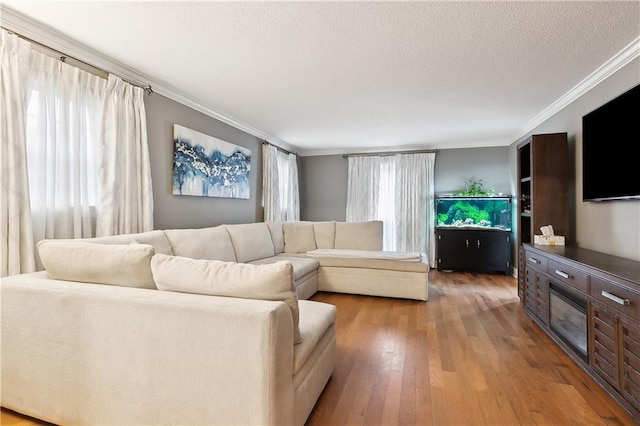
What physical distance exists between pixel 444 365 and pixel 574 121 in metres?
2.76

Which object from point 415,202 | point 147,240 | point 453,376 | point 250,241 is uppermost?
point 415,202

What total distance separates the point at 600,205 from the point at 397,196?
3.29 meters

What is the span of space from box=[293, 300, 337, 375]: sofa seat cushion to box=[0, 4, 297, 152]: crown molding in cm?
248

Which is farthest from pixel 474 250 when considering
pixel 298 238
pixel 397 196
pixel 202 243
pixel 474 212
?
pixel 202 243

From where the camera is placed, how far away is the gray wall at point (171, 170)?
303 centimetres

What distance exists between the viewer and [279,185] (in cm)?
539

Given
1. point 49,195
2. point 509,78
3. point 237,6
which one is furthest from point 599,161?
point 49,195

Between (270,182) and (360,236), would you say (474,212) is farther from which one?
(270,182)

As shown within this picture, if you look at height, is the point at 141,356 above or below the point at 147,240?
below

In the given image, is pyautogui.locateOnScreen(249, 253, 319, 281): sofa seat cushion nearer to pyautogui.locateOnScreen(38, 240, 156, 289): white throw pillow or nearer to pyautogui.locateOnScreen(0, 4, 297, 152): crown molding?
pyautogui.locateOnScreen(38, 240, 156, 289): white throw pillow

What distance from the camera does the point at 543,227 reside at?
302 cm

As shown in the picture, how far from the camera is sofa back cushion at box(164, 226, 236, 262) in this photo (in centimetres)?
276

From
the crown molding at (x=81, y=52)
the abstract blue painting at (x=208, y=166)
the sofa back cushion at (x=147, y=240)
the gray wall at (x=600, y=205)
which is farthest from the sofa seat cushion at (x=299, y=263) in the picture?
the gray wall at (x=600, y=205)

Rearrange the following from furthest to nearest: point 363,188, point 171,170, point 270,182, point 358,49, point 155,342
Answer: point 363,188 → point 270,182 → point 171,170 → point 358,49 → point 155,342
